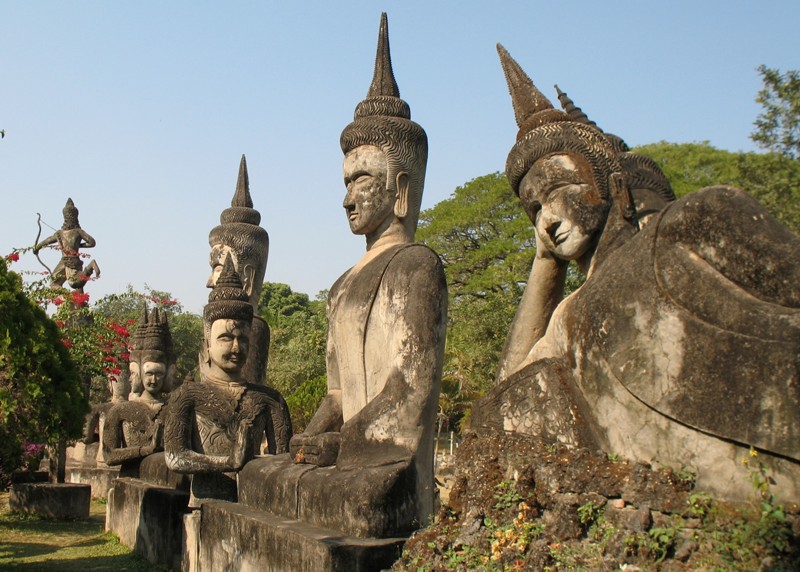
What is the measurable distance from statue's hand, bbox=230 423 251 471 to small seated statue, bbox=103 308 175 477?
417 cm

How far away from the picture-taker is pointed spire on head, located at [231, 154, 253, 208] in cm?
1255

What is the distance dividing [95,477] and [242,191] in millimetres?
5892

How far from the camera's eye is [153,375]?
11672mm

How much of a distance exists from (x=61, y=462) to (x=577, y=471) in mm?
11868

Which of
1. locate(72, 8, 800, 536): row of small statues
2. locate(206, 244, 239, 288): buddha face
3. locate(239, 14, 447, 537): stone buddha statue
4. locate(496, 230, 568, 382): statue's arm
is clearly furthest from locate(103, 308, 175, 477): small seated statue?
locate(496, 230, 568, 382): statue's arm

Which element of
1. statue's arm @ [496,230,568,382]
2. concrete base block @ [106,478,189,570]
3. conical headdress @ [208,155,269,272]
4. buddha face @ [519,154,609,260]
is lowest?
concrete base block @ [106,478,189,570]

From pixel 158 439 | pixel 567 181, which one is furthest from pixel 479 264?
pixel 567 181

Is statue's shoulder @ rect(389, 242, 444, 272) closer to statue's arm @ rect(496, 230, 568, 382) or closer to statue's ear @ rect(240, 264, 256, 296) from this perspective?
statue's arm @ rect(496, 230, 568, 382)

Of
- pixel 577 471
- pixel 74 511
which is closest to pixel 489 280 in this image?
pixel 74 511

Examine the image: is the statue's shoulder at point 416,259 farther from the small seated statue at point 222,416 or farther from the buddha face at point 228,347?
the buddha face at point 228,347

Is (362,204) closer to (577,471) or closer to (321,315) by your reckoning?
(577,471)

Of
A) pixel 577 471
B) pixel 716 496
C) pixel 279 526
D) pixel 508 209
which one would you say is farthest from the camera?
pixel 508 209

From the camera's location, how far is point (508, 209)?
2870 centimetres

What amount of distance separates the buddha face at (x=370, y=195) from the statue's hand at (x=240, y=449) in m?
2.13
